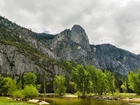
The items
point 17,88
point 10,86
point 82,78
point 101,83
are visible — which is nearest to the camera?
point 10,86

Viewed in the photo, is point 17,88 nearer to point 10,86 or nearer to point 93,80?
point 10,86

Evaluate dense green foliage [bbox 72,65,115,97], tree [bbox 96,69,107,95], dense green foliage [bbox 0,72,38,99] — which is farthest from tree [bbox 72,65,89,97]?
dense green foliage [bbox 0,72,38,99]

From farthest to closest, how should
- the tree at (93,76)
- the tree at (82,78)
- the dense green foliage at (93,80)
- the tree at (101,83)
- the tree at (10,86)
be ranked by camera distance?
the tree at (93,76) → the tree at (82,78) → the dense green foliage at (93,80) → the tree at (101,83) → the tree at (10,86)

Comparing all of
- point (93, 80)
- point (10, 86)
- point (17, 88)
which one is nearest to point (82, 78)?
point (93, 80)

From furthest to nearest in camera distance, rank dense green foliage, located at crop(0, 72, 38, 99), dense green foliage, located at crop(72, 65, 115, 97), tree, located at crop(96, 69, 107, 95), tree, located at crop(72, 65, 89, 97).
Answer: tree, located at crop(72, 65, 89, 97) < dense green foliage, located at crop(72, 65, 115, 97) < tree, located at crop(96, 69, 107, 95) < dense green foliage, located at crop(0, 72, 38, 99)

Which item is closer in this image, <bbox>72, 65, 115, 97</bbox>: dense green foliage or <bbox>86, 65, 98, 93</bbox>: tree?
<bbox>72, 65, 115, 97</bbox>: dense green foliage

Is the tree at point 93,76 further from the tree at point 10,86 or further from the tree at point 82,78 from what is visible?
the tree at point 10,86

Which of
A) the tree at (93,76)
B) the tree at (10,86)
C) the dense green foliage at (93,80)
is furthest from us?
the tree at (93,76)

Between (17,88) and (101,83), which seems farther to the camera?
(17,88)

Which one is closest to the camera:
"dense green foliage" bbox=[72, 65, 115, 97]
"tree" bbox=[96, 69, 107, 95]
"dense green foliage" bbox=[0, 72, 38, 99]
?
"dense green foliage" bbox=[0, 72, 38, 99]

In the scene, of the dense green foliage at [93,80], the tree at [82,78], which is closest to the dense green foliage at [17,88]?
the tree at [82,78]

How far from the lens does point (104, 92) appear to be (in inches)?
5699

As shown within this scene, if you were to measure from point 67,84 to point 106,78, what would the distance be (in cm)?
6614

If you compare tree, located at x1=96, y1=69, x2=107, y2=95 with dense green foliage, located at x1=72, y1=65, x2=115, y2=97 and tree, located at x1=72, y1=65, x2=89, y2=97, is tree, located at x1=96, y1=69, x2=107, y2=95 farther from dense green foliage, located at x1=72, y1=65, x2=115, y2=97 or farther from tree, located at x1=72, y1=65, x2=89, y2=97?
tree, located at x1=72, y1=65, x2=89, y2=97
